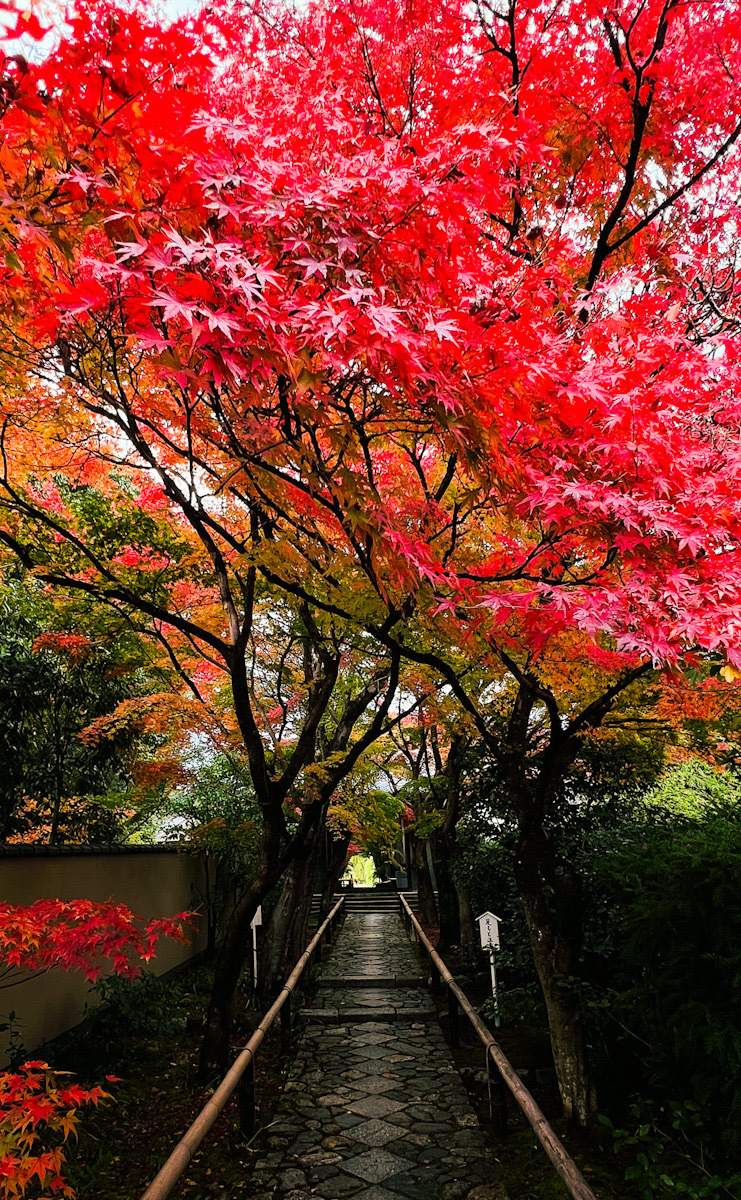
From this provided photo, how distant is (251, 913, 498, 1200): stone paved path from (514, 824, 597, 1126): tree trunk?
2.81 feet

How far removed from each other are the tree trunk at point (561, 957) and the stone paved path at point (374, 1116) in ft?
2.81

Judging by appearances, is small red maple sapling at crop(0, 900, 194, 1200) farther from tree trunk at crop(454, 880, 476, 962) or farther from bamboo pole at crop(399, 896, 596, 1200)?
tree trunk at crop(454, 880, 476, 962)

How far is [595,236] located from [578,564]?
2.80m

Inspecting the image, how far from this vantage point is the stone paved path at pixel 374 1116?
17.2 feet

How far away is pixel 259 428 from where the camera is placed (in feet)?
16.4

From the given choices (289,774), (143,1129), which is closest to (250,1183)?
(143,1129)

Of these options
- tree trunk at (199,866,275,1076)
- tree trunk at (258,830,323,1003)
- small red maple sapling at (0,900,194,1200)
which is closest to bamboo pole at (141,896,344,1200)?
small red maple sapling at (0,900,194,1200)

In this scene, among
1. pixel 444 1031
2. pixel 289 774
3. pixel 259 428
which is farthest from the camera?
pixel 444 1031

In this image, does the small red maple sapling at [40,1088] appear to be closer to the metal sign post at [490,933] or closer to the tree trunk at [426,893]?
the metal sign post at [490,933]

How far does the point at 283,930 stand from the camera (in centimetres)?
1024

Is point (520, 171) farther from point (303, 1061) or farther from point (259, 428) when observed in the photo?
point (303, 1061)

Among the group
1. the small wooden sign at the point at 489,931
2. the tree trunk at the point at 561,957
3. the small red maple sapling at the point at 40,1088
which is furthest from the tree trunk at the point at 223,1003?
the tree trunk at the point at 561,957

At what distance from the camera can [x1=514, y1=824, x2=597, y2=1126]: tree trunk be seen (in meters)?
5.75

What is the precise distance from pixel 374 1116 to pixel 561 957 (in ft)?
8.05
